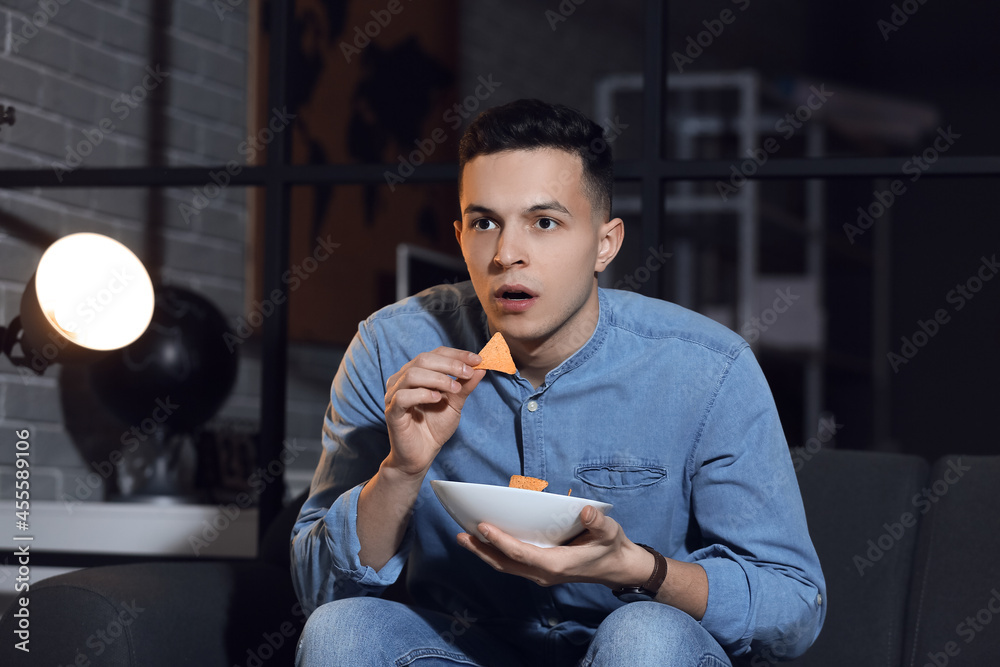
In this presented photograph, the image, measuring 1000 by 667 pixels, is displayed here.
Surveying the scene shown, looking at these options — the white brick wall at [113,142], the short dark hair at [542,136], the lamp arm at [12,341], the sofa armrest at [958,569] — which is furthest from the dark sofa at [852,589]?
the white brick wall at [113,142]

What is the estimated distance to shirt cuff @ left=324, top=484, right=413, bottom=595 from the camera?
4.66ft

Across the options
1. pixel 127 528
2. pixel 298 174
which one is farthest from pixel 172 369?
pixel 298 174

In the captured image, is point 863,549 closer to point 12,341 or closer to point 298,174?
point 298,174

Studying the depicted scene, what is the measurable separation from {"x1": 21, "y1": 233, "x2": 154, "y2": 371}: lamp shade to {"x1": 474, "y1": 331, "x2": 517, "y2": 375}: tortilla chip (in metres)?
0.80

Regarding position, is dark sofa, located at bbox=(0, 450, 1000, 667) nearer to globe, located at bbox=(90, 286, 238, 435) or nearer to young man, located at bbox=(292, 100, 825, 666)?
young man, located at bbox=(292, 100, 825, 666)

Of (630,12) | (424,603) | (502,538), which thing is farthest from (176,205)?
(630,12)

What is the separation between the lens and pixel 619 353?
154cm

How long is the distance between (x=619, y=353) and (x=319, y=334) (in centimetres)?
193

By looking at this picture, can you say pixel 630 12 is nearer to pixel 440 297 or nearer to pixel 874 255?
pixel 874 255

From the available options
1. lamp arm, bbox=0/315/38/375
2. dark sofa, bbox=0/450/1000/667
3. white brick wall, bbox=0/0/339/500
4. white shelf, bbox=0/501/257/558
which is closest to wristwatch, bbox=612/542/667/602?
dark sofa, bbox=0/450/1000/667

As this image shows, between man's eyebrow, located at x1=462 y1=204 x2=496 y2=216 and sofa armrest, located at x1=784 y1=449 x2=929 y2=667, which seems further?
sofa armrest, located at x1=784 y1=449 x2=929 y2=667

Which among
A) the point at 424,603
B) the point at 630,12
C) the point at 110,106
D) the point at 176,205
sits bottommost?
the point at 424,603

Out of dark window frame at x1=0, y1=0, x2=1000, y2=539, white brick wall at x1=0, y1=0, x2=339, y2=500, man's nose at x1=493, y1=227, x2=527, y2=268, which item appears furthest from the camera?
white brick wall at x1=0, y1=0, x2=339, y2=500

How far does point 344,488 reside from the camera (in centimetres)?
155
